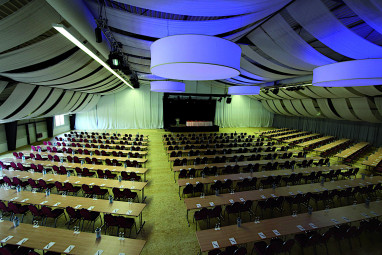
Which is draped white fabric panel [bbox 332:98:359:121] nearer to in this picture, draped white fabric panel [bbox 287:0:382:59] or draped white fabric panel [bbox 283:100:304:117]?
draped white fabric panel [bbox 283:100:304:117]

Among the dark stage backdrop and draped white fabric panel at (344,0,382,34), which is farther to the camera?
the dark stage backdrop

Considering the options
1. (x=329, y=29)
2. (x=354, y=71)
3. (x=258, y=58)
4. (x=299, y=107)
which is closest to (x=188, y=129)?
(x=258, y=58)

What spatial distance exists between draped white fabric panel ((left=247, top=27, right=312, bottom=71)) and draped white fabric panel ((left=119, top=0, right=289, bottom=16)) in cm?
378

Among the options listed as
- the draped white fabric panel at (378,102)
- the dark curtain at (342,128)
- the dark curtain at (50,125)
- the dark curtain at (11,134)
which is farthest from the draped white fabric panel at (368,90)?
the dark curtain at (50,125)

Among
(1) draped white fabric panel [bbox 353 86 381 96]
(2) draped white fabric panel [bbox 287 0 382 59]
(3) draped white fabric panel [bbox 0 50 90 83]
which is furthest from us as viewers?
(1) draped white fabric panel [bbox 353 86 381 96]

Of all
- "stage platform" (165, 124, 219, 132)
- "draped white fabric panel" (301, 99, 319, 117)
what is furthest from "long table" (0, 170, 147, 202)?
"draped white fabric panel" (301, 99, 319, 117)

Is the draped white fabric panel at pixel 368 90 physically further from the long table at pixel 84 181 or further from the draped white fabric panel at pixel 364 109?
the long table at pixel 84 181

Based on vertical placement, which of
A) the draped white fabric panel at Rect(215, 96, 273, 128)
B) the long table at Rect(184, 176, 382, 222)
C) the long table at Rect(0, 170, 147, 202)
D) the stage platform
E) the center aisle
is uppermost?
the draped white fabric panel at Rect(215, 96, 273, 128)

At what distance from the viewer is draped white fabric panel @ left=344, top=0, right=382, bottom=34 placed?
5373 mm

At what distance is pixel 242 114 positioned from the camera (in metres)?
29.8

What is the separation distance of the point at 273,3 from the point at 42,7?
20.8 feet

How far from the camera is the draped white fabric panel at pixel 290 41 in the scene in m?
7.68

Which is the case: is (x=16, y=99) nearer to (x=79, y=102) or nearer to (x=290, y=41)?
(x=79, y=102)

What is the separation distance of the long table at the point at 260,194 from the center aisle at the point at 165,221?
752 mm
